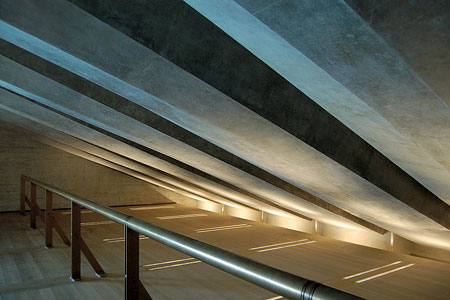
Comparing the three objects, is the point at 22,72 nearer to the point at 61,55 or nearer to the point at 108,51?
the point at 61,55

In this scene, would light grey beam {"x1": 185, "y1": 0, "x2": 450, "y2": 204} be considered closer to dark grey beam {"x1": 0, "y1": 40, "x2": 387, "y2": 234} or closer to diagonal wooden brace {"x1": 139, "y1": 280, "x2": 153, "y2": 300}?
diagonal wooden brace {"x1": 139, "y1": 280, "x2": 153, "y2": 300}

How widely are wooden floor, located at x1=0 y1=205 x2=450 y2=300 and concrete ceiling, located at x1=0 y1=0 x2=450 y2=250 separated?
80cm

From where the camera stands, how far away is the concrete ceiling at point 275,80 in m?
1.79

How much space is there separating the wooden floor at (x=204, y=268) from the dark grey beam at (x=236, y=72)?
48.5 inches

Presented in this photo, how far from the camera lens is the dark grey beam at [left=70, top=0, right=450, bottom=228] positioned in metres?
2.46

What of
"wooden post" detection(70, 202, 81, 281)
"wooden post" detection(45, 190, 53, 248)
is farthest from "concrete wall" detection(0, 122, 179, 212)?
"wooden post" detection(70, 202, 81, 281)

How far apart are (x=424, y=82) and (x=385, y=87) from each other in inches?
9.9

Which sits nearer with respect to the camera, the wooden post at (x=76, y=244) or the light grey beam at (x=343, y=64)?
the light grey beam at (x=343, y=64)

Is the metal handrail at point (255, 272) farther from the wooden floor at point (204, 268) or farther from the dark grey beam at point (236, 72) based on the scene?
the wooden floor at point (204, 268)

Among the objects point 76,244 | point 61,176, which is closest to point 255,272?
point 76,244

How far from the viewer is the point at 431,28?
1.61 meters

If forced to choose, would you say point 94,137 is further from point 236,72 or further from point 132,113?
point 236,72

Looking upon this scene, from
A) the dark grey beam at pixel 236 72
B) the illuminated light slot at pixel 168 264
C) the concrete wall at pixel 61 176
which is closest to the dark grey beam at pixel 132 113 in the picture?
the illuminated light slot at pixel 168 264

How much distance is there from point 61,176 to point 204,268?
7.77m
